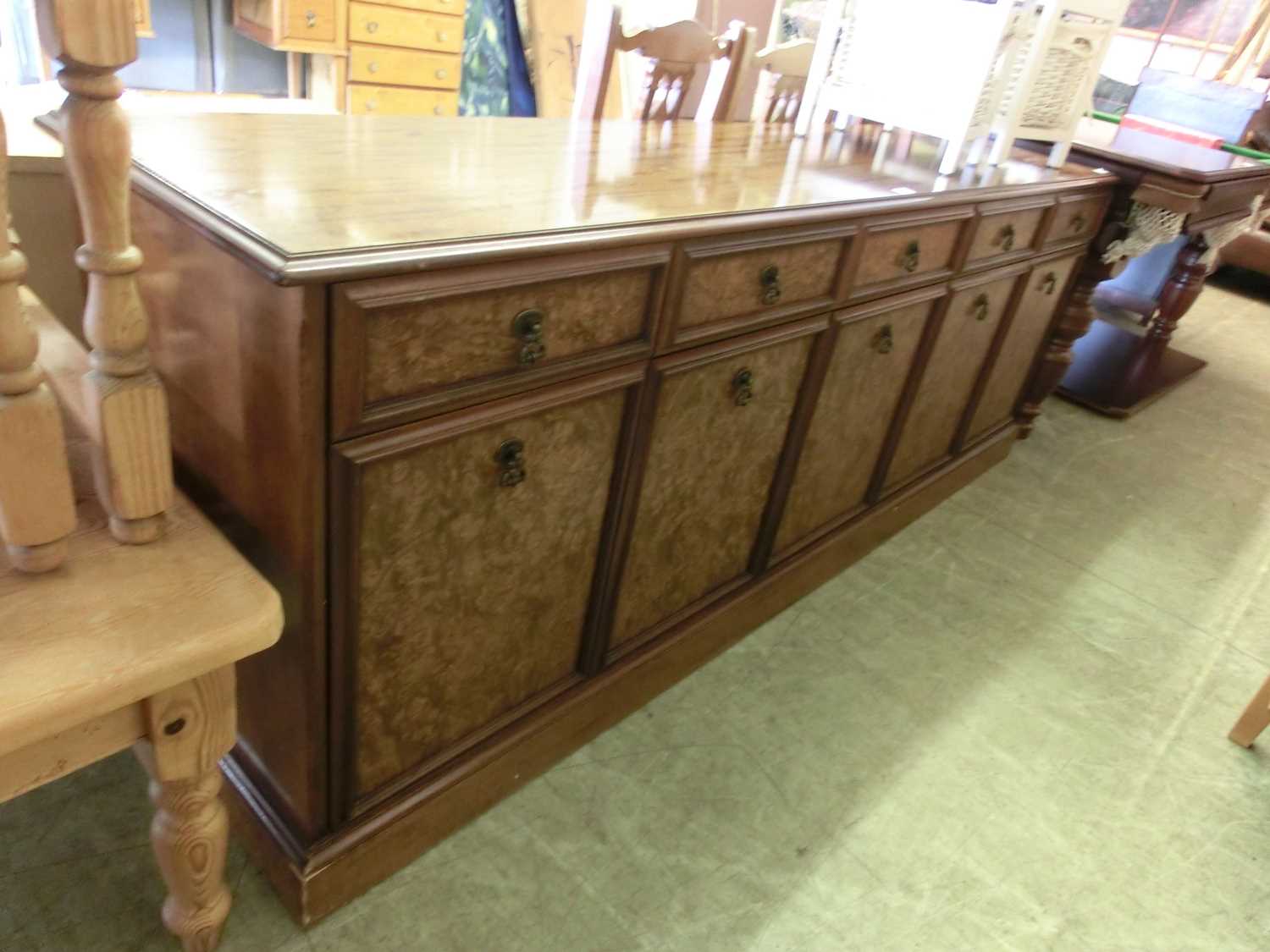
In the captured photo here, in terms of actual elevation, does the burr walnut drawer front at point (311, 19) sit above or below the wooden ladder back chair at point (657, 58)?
below

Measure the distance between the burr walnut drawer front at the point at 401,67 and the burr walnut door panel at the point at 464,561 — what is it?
2221mm

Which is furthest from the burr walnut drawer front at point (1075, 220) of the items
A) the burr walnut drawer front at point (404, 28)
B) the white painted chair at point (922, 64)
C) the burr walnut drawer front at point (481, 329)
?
the burr walnut drawer front at point (404, 28)

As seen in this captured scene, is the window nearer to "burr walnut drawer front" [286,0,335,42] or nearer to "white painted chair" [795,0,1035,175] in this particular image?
"white painted chair" [795,0,1035,175]

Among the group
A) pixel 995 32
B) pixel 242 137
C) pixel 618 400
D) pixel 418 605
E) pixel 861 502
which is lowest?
pixel 861 502

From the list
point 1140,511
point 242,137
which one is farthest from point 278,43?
point 1140,511

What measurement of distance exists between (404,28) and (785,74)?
54.8 inches

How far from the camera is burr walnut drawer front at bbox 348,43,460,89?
8.96 ft

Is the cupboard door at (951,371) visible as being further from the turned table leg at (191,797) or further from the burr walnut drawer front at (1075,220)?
the turned table leg at (191,797)

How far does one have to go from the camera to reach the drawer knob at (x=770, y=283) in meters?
1.20

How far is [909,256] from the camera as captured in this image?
1500 mm

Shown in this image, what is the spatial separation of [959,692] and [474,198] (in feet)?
4.32

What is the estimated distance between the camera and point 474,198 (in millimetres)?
959

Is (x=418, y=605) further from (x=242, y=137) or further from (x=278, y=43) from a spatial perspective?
(x=278, y=43)

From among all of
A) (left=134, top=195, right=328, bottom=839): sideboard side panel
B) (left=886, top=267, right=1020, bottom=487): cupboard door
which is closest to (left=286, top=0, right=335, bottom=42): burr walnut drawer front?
(left=134, top=195, right=328, bottom=839): sideboard side panel
